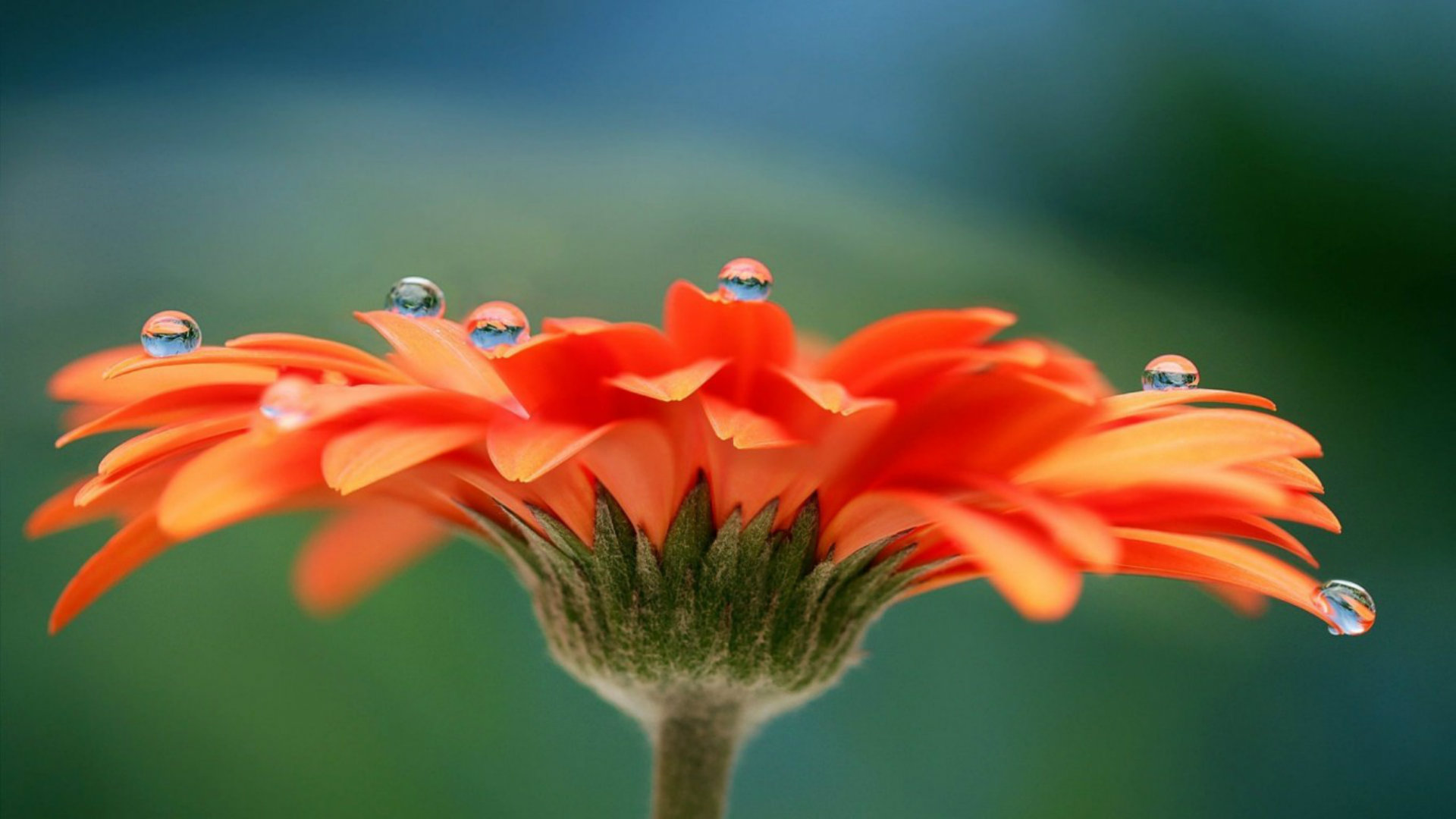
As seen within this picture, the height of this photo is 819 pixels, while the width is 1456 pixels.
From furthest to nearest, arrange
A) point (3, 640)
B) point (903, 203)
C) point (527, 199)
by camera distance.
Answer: point (903, 203) < point (527, 199) < point (3, 640)

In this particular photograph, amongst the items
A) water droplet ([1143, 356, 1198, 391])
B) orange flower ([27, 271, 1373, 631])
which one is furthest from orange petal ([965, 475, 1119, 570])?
water droplet ([1143, 356, 1198, 391])

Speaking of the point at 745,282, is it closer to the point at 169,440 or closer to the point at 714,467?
the point at 714,467

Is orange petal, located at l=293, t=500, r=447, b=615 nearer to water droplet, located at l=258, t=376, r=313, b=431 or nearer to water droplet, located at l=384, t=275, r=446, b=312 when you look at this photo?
water droplet, located at l=384, t=275, r=446, b=312

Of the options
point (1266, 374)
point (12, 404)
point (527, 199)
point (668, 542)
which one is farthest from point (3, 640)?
point (1266, 374)

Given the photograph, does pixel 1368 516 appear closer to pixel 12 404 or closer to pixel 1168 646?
pixel 1168 646

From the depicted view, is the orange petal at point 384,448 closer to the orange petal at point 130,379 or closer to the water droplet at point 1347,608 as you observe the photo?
the orange petal at point 130,379
